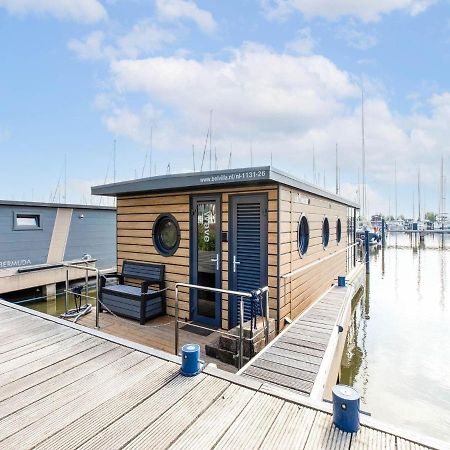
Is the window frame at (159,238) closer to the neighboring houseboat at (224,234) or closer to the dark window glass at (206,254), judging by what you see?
the neighboring houseboat at (224,234)

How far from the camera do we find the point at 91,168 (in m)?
21.1

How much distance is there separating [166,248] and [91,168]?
17620 mm

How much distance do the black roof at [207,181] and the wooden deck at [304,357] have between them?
245 cm

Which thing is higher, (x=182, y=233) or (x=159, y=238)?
(x=182, y=233)

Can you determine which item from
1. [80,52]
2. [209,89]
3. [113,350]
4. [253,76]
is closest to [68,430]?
[113,350]

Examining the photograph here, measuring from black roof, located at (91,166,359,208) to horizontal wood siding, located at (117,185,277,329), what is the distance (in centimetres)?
25

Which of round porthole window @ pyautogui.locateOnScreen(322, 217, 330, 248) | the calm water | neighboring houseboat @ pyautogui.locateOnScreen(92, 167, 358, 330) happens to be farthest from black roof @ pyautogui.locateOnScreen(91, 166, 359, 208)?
the calm water

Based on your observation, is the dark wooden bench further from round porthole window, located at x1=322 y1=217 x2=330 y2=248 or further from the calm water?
round porthole window, located at x1=322 y1=217 x2=330 y2=248

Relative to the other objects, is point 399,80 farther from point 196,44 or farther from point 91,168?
point 91,168

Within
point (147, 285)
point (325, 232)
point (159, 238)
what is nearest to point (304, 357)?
point (147, 285)

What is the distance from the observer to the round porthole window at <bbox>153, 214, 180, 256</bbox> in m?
6.27

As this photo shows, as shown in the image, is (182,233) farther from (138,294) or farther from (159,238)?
(138,294)

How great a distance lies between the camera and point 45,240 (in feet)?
34.2

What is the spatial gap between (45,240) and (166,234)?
21.5 feet
